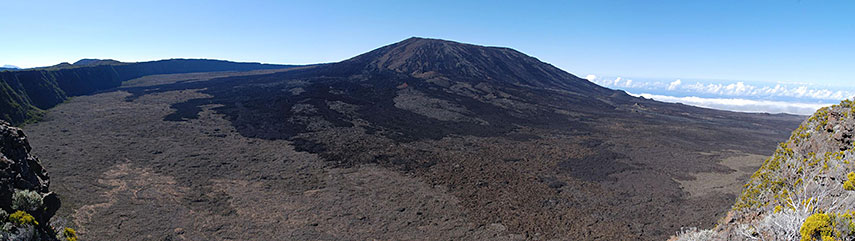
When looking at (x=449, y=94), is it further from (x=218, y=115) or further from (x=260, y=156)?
(x=260, y=156)

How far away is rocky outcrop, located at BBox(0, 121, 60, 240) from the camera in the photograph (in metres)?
6.70

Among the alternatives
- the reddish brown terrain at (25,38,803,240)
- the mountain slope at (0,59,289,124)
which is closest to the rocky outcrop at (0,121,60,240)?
the reddish brown terrain at (25,38,803,240)

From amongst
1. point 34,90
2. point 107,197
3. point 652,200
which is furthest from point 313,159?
point 34,90

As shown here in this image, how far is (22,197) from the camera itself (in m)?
6.80

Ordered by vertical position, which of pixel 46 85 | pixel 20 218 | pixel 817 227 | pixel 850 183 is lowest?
pixel 20 218

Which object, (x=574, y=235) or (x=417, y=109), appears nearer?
(x=574, y=235)

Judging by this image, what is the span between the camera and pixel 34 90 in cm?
3978

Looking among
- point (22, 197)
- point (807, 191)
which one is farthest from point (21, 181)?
point (807, 191)

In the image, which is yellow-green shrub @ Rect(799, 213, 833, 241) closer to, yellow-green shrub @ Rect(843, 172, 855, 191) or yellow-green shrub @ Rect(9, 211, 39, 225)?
yellow-green shrub @ Rect(843, 172, 855, 191)

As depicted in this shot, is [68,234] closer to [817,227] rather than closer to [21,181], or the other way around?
[21,181]

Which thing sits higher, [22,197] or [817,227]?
[817,227]

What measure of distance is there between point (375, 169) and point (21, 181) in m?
15.0

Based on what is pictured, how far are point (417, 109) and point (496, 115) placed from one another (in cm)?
932

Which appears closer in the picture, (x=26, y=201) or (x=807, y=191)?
(x=807, y=191)
